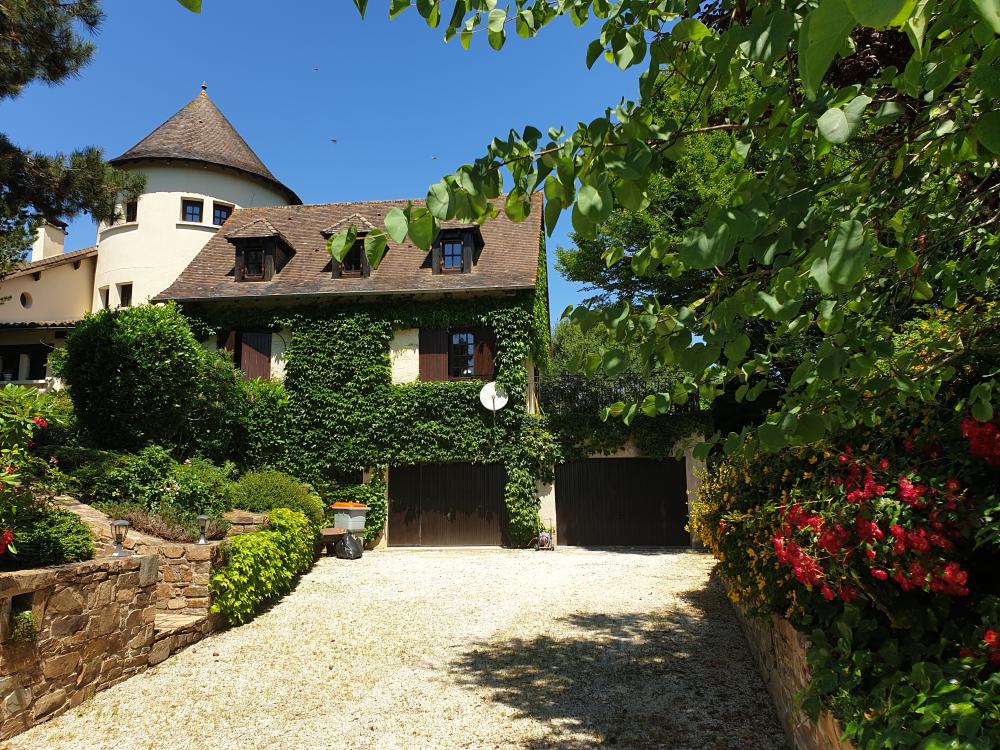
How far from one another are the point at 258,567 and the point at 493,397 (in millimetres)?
7962

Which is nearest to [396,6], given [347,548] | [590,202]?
[590,202]

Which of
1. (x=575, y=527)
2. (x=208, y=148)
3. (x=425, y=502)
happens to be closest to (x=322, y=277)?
(x=425, y=502)

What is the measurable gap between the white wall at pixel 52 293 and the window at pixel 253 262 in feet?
25.5

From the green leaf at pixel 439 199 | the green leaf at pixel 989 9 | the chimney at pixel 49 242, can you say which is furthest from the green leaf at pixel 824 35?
the chimney at pixel 49 242

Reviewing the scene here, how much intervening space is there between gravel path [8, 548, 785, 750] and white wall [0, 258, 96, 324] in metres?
17.5

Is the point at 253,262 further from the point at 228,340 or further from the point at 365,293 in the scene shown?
the point at 365,293

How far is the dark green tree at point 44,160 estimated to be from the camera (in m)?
9.52

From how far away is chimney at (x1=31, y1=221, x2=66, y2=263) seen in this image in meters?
23.0

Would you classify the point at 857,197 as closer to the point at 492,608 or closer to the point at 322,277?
the point at 492,608

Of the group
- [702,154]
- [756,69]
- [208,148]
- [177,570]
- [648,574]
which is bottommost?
[648,574]

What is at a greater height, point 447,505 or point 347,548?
point 447,505

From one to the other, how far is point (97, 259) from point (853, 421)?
2474 cm

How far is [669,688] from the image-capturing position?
216 inches

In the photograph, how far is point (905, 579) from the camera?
9.50 feet
